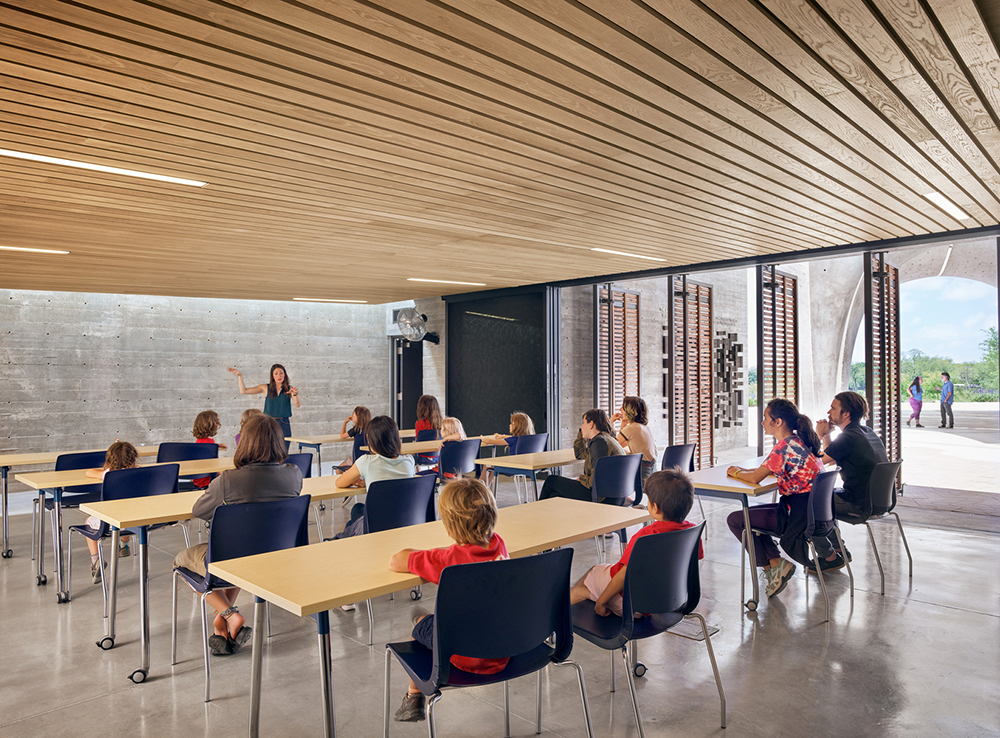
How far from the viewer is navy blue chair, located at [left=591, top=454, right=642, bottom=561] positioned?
4.90 meters

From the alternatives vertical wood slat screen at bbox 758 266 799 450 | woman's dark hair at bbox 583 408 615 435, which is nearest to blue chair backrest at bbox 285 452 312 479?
woman's dark hair at bbox 583 408 615 435

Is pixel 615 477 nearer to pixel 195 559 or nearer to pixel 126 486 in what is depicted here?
pixel 195 559

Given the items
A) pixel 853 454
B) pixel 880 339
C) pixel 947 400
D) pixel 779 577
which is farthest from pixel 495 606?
pixel 947 400

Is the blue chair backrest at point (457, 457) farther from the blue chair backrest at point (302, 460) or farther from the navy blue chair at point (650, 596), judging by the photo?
the navy blue chair at point (650, 596)

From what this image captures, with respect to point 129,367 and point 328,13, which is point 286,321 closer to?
point 129,367

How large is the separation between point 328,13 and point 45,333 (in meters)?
9.26

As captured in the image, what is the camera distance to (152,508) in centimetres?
359

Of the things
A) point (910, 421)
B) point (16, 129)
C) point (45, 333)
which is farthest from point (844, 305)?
point (45, 333)

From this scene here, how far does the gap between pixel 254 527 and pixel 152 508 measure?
0.87 m

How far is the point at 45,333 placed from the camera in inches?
368

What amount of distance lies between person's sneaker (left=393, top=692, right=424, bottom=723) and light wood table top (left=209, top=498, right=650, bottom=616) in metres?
0.62

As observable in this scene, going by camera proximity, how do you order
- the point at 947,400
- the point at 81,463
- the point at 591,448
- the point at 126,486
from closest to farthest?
1. the point at 126,486
2. the point at 591,448
3. the point at 81,463
4. the point at 947,400

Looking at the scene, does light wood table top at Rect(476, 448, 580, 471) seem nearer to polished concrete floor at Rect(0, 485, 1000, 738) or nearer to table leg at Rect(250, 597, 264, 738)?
polished concrete floor at Rect(0, 485, 1000, 738)

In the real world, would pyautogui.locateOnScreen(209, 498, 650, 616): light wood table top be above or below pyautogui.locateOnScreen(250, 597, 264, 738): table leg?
above
